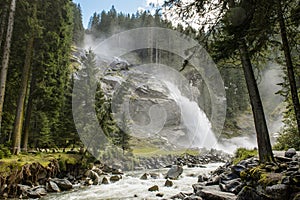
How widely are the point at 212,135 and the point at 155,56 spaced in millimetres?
28272

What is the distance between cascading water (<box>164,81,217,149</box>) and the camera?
38656mm

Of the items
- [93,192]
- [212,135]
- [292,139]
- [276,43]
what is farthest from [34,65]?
[212,135]

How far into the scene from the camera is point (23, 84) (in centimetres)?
1221

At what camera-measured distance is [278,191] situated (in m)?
4.27

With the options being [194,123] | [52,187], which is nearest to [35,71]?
[52,187]

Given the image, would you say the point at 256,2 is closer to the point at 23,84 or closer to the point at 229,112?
the point at 23,84

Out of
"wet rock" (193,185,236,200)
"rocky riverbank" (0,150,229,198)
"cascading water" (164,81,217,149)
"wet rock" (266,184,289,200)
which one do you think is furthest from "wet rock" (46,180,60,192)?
"cascading water" (164,81,217,149)

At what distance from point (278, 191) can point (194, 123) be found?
37883 mm

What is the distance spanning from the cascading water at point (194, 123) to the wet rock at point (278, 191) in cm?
3261

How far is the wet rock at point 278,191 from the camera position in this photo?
4195 mm

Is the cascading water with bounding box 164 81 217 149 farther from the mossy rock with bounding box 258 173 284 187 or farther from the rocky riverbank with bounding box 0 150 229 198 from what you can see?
the mossy rock with bounding box 258 173 284 187

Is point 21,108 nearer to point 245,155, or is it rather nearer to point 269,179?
point 245,155

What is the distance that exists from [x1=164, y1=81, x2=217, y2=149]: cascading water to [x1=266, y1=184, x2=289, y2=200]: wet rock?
107 feet

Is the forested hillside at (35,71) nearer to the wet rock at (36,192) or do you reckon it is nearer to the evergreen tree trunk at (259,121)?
the wet rock at (36,192)
